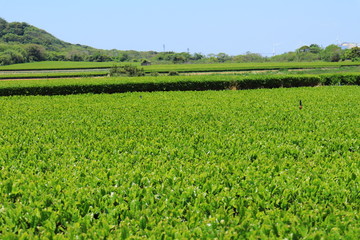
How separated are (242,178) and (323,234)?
74.1 inches

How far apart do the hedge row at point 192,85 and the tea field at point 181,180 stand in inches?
490

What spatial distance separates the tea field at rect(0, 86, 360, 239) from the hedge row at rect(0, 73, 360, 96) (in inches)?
490

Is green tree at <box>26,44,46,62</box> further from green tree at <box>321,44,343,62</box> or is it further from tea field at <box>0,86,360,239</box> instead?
tea field at <box>0,86,360,239</box>

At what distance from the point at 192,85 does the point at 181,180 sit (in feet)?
65.1

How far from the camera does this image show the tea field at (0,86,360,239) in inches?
131

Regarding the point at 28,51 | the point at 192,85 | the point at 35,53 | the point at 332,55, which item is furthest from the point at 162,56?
the point at 192,85

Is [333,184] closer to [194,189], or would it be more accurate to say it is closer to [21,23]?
[194,189]

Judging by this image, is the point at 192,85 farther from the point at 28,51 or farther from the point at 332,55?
the point at 28,51

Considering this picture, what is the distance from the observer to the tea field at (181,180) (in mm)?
3340

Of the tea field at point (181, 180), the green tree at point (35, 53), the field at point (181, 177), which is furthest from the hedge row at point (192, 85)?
the green tree at point (35, 53)

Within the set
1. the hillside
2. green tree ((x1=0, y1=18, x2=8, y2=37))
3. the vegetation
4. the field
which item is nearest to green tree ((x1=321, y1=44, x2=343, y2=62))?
the vegetation

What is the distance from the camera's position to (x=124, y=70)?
116 feet

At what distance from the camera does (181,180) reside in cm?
468

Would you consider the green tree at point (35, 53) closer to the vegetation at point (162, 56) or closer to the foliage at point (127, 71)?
the vegetation at point (162, 56)
